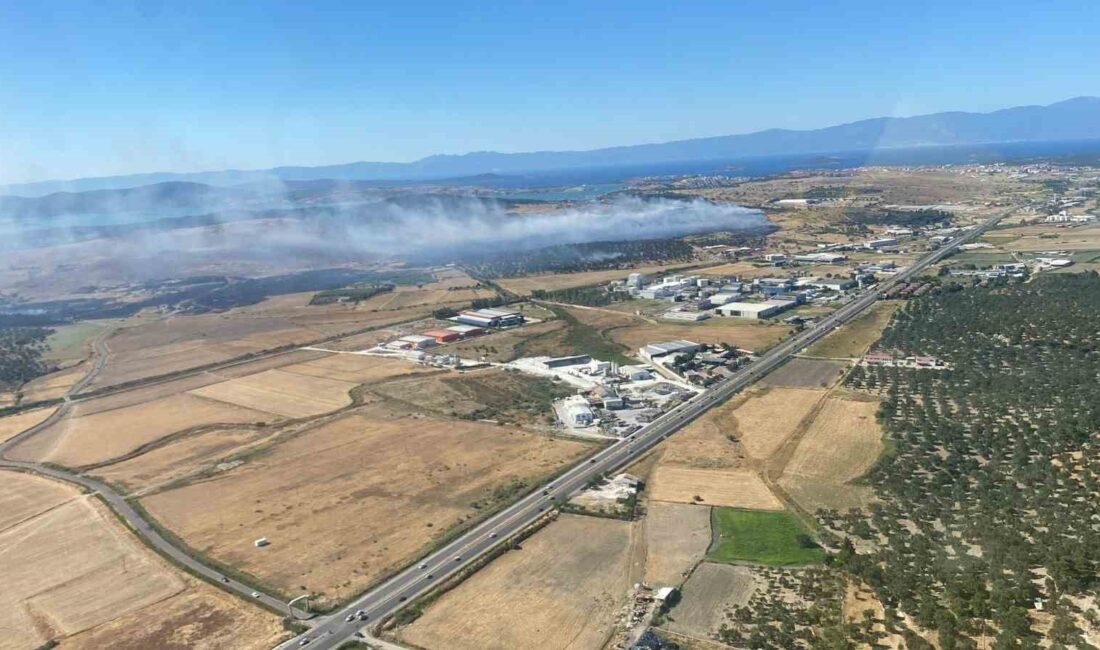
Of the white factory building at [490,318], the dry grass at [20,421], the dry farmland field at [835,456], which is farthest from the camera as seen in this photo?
the white factory building at [490,318]

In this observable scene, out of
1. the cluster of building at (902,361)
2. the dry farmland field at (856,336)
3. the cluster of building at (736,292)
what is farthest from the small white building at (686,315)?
the cluster of building at (902,361)

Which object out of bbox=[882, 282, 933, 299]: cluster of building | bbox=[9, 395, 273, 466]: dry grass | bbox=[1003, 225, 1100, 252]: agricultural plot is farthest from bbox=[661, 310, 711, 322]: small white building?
bbox=[1003, 225, 1100, 252]: agricultural plot

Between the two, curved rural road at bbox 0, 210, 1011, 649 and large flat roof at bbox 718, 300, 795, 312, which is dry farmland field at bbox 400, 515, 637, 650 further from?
large flat roof at bbox 718, 300, 795, 312

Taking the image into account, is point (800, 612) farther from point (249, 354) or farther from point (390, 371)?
point (249, 354)

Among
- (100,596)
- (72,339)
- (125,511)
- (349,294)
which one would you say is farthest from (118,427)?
(349,294)

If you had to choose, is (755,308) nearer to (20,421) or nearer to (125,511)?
(125,511)

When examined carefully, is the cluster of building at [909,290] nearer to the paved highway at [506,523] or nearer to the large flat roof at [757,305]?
the large flat roof at [757,305]
